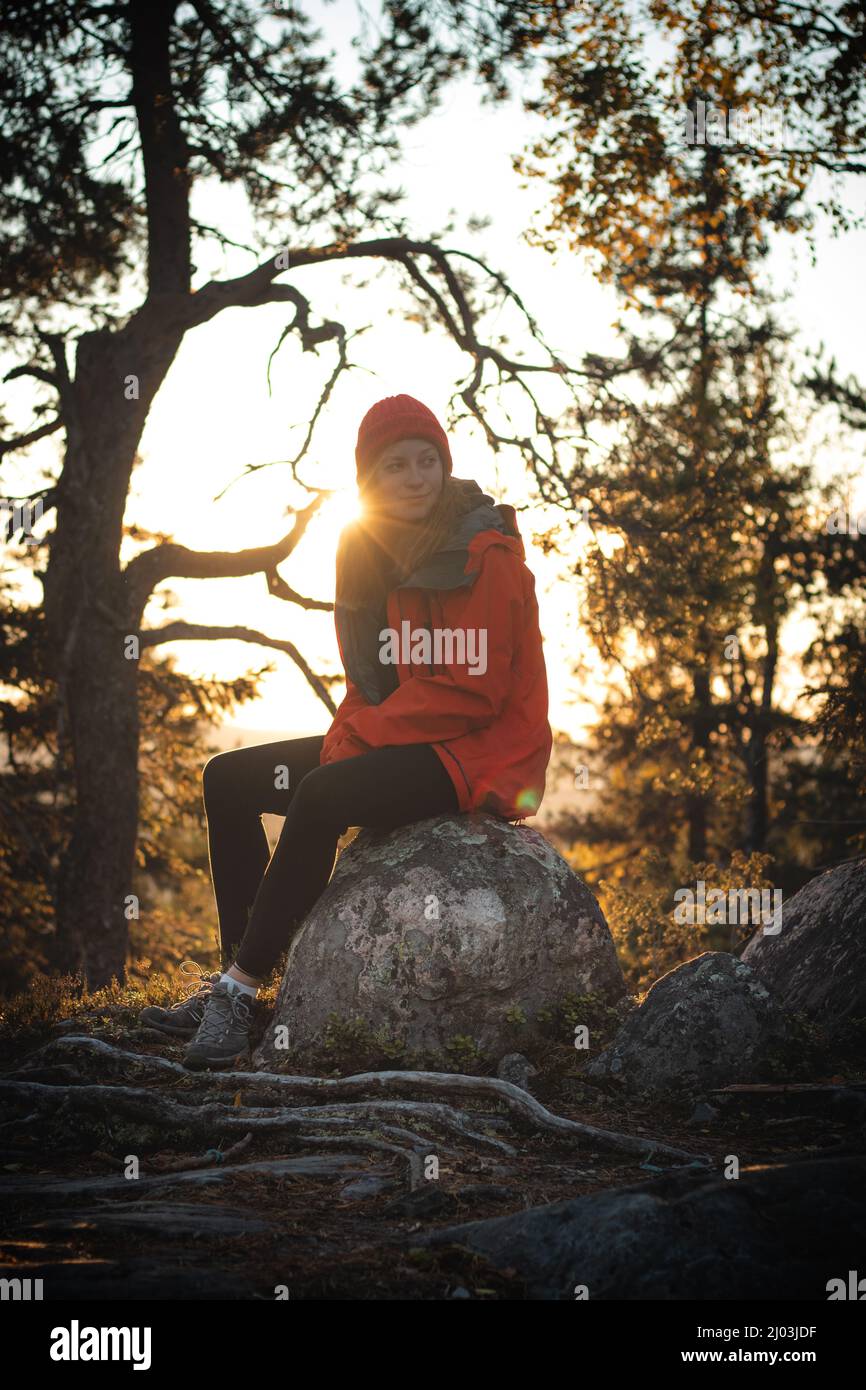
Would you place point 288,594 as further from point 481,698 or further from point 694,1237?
point 694,1237

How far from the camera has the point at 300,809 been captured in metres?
4.49

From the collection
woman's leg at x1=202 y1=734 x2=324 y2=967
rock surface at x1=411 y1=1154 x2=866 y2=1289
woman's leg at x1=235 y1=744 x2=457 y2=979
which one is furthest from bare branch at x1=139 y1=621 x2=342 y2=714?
rock surface at x1=411 y1=1154 x2=866 y2=1289

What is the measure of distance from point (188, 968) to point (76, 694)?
4.22 metres

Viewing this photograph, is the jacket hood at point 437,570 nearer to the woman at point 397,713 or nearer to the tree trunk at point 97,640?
the woman at point 397,713

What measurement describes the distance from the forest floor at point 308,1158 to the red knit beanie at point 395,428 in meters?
2.48

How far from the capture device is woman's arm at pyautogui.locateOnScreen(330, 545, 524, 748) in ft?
14.8

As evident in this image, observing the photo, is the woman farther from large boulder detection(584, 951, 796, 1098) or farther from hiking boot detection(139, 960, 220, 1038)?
large boulder detection(584, 951, 796, 1098)

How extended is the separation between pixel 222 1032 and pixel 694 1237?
7.68 ft

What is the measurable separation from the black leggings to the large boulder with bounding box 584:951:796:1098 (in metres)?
1.13

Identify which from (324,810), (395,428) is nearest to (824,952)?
(324,810)

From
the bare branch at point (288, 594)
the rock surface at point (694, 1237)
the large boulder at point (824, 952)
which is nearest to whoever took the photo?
the rock surface at point (694, 1237)

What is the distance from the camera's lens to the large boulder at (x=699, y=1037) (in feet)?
14.0

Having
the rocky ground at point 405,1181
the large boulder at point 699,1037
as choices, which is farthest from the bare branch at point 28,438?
the large boulder at point 699,1037
